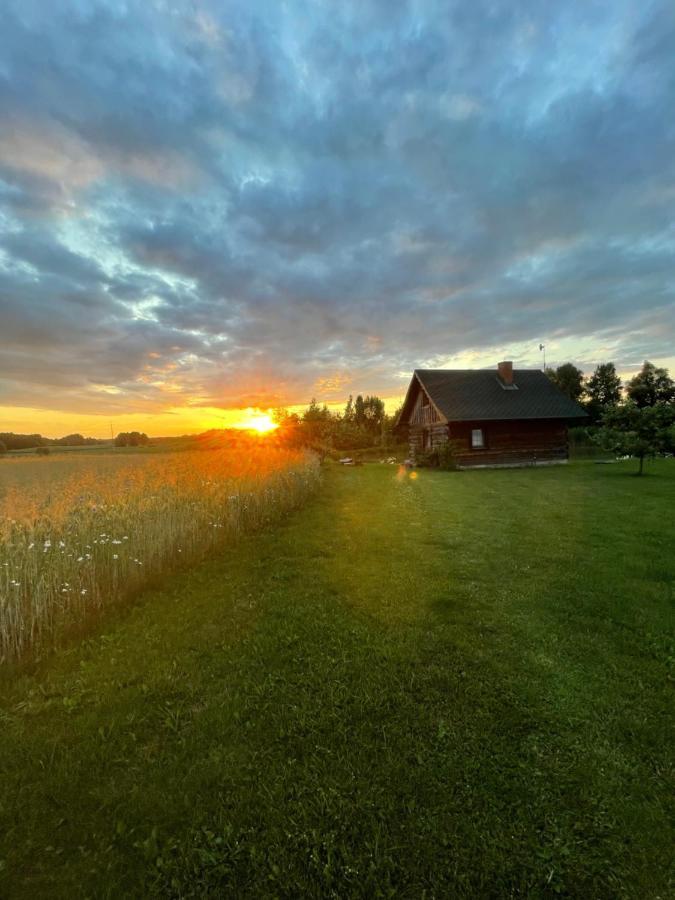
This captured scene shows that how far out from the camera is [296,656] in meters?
4.18

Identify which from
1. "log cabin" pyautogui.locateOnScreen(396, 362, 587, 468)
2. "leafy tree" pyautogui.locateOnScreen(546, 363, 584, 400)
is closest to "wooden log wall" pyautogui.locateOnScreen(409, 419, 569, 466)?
"log cabin" pyautogui.locateOnScreen(396, 362, 587, 468)

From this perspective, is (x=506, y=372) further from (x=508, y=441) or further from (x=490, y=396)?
(x=508, y=441)

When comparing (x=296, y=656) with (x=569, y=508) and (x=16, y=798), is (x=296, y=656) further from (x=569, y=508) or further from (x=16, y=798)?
(x=569, y=508)

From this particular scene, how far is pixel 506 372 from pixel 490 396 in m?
3.27

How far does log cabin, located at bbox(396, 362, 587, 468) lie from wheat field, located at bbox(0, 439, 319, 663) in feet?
58.5

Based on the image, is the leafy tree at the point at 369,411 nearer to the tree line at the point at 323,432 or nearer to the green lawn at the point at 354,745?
the tree line at the point at 323,432

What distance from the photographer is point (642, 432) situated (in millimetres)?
19031

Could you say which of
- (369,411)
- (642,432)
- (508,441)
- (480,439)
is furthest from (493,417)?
(369,411)

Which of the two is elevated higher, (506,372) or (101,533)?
(506,372)

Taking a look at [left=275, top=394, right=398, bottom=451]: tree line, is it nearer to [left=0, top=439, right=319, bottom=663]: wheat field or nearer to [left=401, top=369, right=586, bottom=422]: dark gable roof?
[left=401, top=369, right=586, bottom=422]: dark gable roof

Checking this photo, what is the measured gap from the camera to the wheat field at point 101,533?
4438mm

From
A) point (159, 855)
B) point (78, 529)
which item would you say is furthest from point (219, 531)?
point (159, 855)

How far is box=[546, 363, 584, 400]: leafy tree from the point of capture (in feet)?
164

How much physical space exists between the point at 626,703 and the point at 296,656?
9.51 feet
